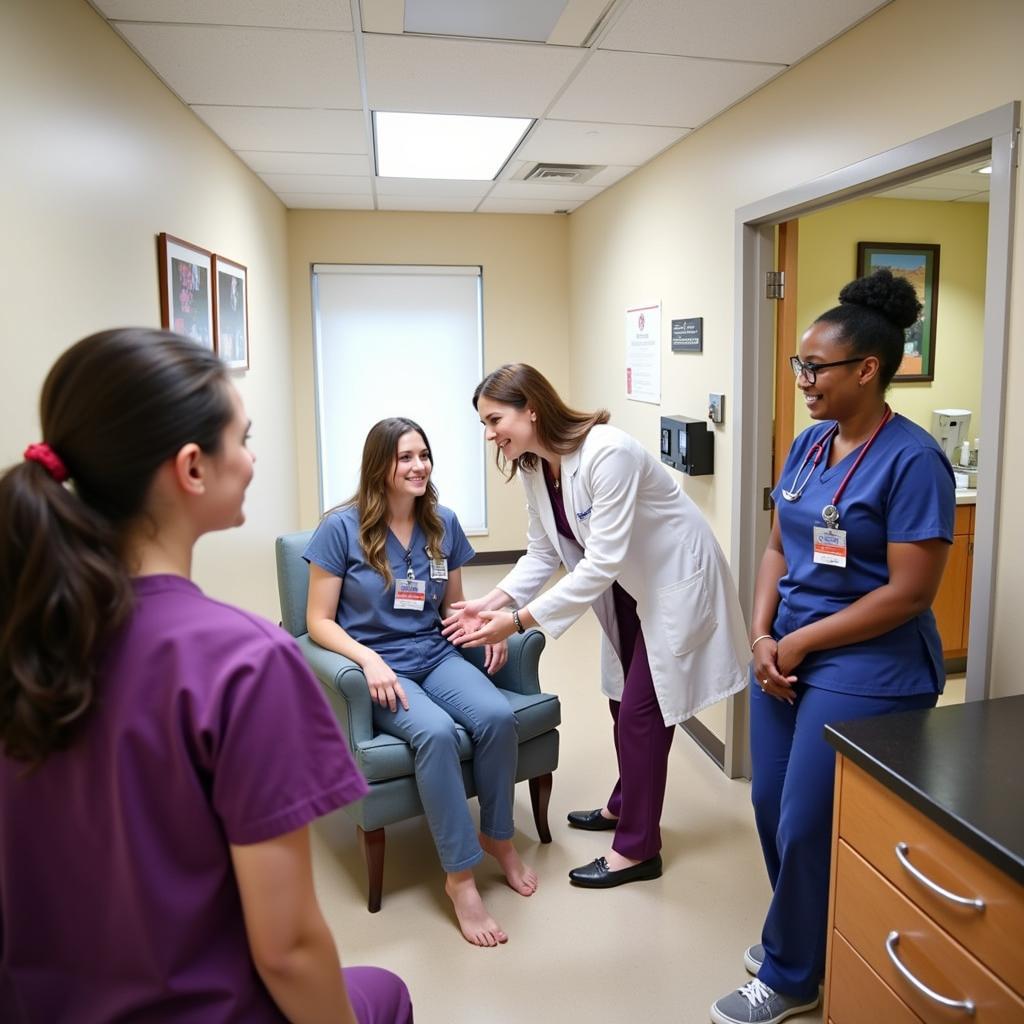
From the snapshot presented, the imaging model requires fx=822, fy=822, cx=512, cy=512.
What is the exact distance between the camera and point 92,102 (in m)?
2.07

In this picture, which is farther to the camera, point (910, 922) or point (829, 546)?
point (829, 546)

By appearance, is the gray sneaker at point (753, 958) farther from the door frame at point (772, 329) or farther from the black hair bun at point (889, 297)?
the black hair bun at point (889, 297)

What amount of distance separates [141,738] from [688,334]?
2.92 metres

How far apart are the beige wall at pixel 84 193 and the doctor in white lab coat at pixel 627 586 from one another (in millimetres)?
1019

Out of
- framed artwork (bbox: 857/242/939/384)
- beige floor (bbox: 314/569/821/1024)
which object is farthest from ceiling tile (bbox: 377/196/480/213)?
beige floor (bbox: 314/569/821/1024)

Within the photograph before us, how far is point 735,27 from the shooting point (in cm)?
217

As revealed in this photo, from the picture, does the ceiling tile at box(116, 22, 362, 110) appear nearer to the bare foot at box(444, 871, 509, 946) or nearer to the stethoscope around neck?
the stethoscope around neck

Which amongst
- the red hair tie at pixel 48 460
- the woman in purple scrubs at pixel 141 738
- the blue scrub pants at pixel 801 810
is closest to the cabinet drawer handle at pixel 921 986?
the blue scrub pants at pixel 801 810

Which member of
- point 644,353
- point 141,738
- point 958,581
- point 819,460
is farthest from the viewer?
point 644,353

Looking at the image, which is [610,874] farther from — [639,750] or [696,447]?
[696,447]

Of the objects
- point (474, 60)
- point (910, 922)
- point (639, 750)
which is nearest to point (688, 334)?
point (474, 60)

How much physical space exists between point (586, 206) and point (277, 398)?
84.0 inches

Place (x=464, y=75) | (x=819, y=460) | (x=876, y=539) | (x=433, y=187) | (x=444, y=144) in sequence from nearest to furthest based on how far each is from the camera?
(x=876, y=539)
(x=819, y=460)
(x=464, y=75)
(x=444, y=144)
(x=433, y=187)

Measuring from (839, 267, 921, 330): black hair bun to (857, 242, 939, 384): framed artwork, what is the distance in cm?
244
